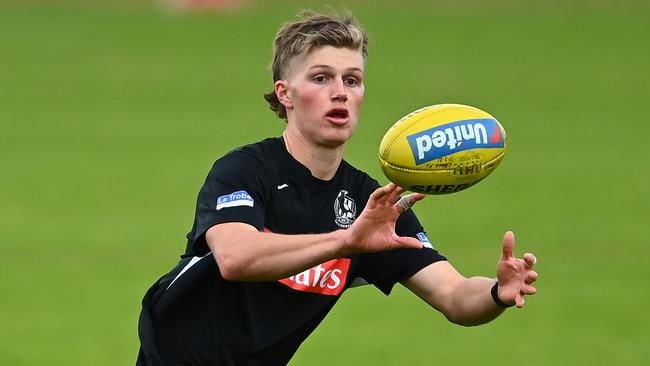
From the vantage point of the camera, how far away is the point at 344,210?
25.9 ft

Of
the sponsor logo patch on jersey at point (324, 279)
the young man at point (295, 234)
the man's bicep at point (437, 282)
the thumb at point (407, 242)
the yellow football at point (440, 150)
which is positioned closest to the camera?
the thumb at point (407, 242)

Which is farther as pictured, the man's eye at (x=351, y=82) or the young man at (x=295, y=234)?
the man's eye at (x=351, y=82)

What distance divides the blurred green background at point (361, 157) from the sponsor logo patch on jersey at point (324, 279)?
5.08 meters

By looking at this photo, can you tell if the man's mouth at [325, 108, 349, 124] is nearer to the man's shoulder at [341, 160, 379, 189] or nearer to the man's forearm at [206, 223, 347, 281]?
the man's shoulder at [341, 160, 379, 189]

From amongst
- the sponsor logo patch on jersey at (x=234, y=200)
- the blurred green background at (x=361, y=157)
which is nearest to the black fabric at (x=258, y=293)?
the sponsor logo patch on jersey at (x=234, y=200)

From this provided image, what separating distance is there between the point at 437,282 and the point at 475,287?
322mm

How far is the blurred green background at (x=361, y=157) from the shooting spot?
46.3 ft

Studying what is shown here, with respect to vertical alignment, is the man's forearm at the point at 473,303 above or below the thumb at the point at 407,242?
below

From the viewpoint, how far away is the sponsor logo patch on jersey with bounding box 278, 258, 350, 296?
309 inches

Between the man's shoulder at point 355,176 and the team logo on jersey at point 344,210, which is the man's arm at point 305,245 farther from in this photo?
the man's shoulder at point 355,176

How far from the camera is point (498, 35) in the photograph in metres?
35.6

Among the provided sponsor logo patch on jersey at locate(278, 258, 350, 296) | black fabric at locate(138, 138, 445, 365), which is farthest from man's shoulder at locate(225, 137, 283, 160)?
sponsor logo patch on jersey at locate(278, 258, 350, 296)

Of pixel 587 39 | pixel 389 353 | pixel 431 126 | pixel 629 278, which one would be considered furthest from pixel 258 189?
pixel 587 39

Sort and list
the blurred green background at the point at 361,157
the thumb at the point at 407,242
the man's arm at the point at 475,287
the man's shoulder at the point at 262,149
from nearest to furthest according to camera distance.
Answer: the thumb at the point at 407,242
the man's arm at the point at 475,287
the man's shoulder at the point at 262,149
the blurred green background at the point at 361,157
